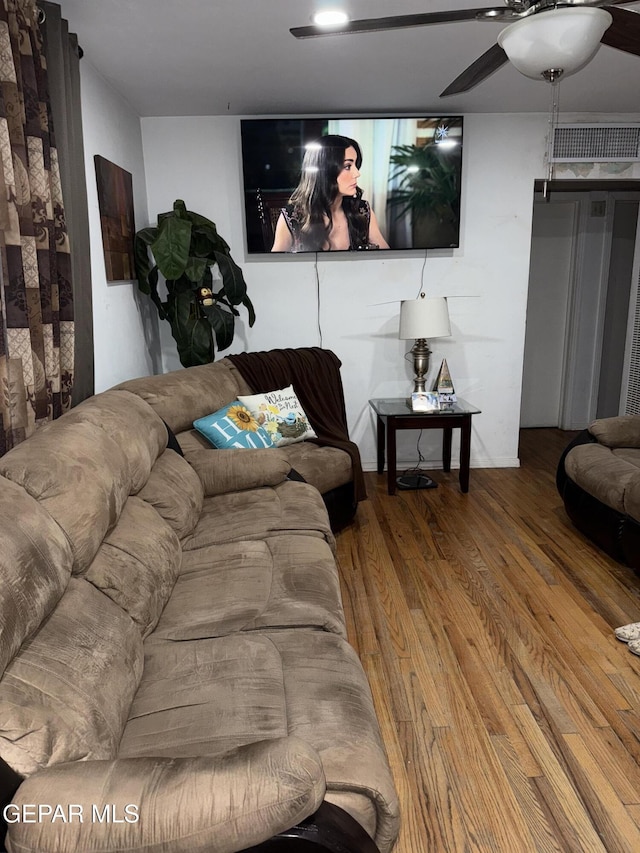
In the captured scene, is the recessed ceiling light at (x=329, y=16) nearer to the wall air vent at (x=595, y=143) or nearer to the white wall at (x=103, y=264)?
the white wall at (x=103, y=264)

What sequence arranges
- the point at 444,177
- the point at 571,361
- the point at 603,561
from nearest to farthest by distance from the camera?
1. the point at 603,561
2. the point at 444,177
3. the point at 571,361

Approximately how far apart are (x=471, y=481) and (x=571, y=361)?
6.14 feet

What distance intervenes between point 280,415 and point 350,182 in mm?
1638

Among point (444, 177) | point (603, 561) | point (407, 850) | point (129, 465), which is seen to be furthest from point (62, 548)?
point (444, 177)

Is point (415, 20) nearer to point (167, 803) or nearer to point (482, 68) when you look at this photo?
point (482, 68)

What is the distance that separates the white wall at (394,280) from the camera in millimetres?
3885

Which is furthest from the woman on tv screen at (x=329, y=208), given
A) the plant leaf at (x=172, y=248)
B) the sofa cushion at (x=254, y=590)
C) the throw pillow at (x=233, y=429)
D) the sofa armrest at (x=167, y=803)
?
the sofa armrest at (x=167, y=803)

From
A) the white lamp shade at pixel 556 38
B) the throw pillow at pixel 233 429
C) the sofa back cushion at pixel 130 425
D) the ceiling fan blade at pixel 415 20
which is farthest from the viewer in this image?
the throw pillow at pixel 233 429

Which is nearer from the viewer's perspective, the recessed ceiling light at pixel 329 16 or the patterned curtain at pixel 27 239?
the patterned curtain at pixel 27 239

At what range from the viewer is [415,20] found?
64.4 inches

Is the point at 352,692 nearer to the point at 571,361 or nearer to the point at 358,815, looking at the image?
the point at 358,815

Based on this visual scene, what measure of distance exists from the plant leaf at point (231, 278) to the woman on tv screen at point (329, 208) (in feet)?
1.46

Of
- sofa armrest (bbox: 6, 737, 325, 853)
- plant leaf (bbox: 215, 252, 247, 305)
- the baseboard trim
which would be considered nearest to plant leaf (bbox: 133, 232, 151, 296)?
plant leaf (bbox: 215, 252, 247, 305)

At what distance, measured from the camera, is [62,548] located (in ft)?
4.58
